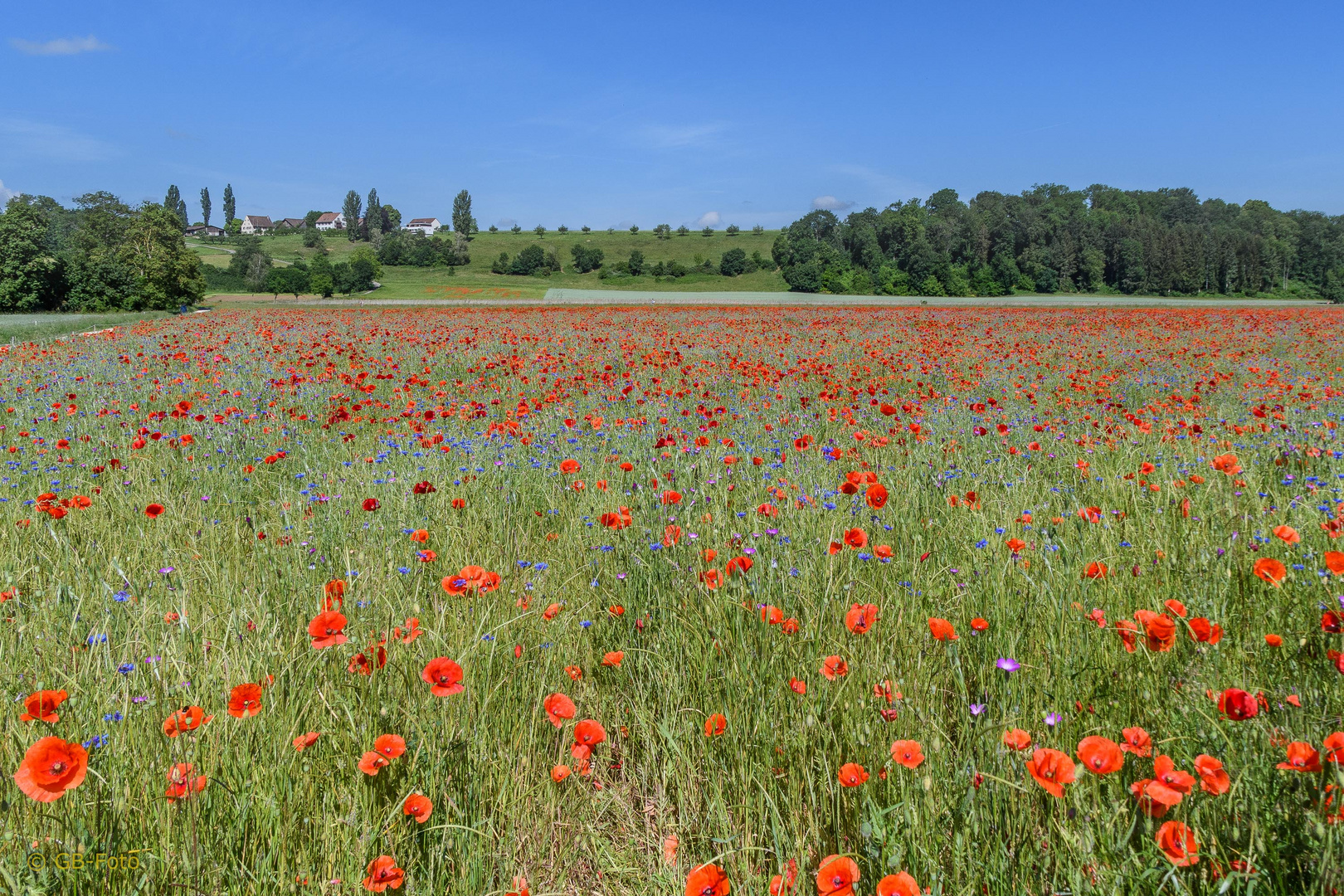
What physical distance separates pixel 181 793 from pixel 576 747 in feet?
2.49

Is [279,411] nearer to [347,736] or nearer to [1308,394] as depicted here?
[347,736]

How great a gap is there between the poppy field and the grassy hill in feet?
178

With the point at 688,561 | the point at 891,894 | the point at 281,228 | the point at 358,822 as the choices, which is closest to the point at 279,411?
the point at 688,561

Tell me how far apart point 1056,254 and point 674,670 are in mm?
102214

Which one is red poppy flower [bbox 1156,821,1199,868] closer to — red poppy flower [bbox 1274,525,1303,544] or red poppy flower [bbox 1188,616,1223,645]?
red poppy flower [bbox 1188,616,1223,645]

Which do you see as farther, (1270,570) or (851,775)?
(1270,570)

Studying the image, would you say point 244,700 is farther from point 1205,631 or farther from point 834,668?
point 1205,631

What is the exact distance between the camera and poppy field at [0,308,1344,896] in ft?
4.47

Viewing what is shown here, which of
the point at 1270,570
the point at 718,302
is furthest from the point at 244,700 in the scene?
the point at 718,302

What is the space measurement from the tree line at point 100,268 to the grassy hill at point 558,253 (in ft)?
52.1

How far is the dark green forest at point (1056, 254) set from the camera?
83875mm

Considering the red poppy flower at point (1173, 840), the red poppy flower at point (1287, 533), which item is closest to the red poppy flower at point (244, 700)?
the red poppy flower at point (1173, 840)

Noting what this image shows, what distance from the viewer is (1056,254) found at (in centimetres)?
8869

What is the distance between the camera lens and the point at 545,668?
6.84 ft
